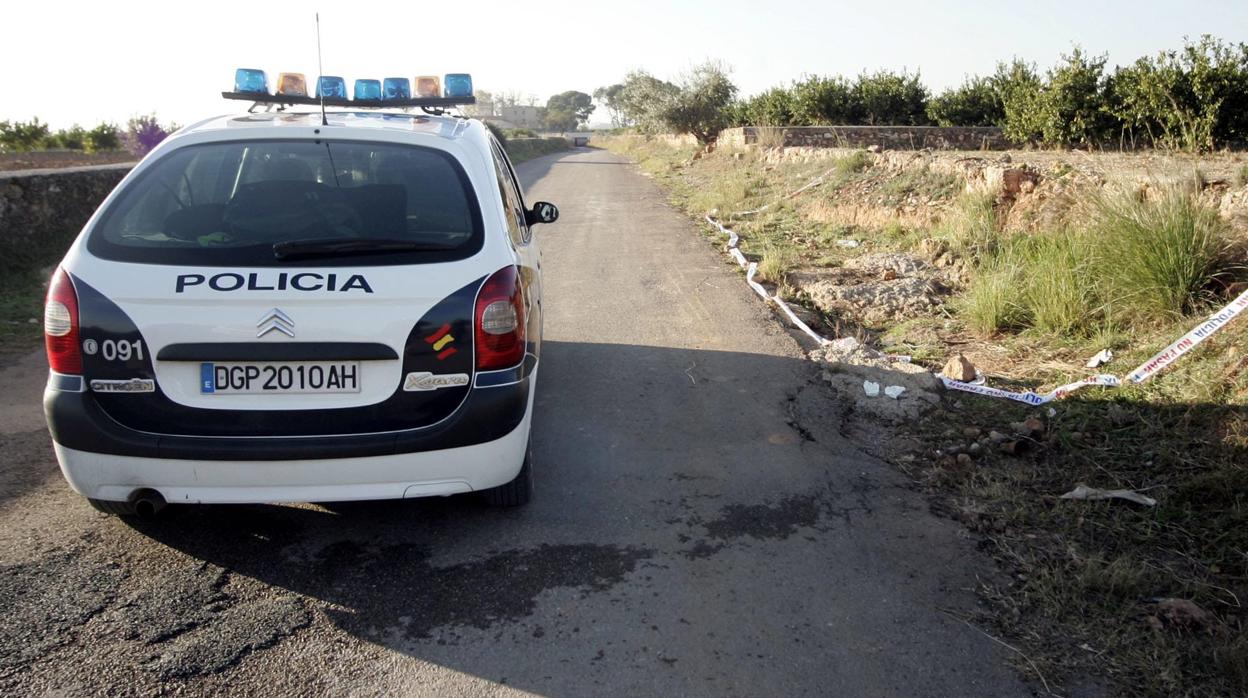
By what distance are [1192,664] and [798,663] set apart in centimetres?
130

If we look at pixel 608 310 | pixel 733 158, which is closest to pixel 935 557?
pixel 608 310

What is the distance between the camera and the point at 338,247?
3.41 meters

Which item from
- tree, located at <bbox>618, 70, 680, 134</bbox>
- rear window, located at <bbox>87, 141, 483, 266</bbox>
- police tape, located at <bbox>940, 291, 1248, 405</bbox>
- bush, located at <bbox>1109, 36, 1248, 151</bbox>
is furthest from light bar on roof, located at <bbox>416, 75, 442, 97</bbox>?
tree, located at <bbox>618, 70, 680, 134</bbox>

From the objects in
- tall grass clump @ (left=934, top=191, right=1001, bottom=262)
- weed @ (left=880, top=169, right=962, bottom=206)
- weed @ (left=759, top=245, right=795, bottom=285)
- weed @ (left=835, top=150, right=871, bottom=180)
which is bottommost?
weed @ (left=759, top=245, right=795, bottom=285)

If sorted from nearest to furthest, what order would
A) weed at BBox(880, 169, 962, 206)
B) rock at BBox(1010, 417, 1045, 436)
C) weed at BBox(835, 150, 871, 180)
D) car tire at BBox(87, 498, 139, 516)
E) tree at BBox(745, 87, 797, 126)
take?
car tire at BBox(87, 498, 139, 516), rock at BBox(1010, 417, 1045, 436), weed at BBox(880, 169, 962, 206), weed at BBox(835, 150, 871, 180), tree at BBox(745, 87, 797, 126)

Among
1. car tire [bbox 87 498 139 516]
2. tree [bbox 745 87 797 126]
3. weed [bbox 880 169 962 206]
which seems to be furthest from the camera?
tree [bbox 745 87 797 126]

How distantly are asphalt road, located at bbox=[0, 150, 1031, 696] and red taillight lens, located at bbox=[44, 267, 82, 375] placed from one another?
821 millimetres

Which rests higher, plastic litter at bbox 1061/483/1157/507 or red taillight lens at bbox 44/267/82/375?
red taillight lens at bbox 44/267/82/375

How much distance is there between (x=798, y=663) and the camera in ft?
9.61

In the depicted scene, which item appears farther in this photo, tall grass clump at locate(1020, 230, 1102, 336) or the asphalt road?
tall grass clump at locate(1020, 230, 1102, 336)

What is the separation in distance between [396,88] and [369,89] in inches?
8.1

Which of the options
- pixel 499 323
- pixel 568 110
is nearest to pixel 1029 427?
pixel 499 323

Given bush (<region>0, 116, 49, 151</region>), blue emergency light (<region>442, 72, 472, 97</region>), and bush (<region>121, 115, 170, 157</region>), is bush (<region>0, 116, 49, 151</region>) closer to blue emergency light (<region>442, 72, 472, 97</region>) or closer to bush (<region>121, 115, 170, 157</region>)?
bush (<region>121, 115, 170, 157</region>)

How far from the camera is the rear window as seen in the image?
3404 millimetres
